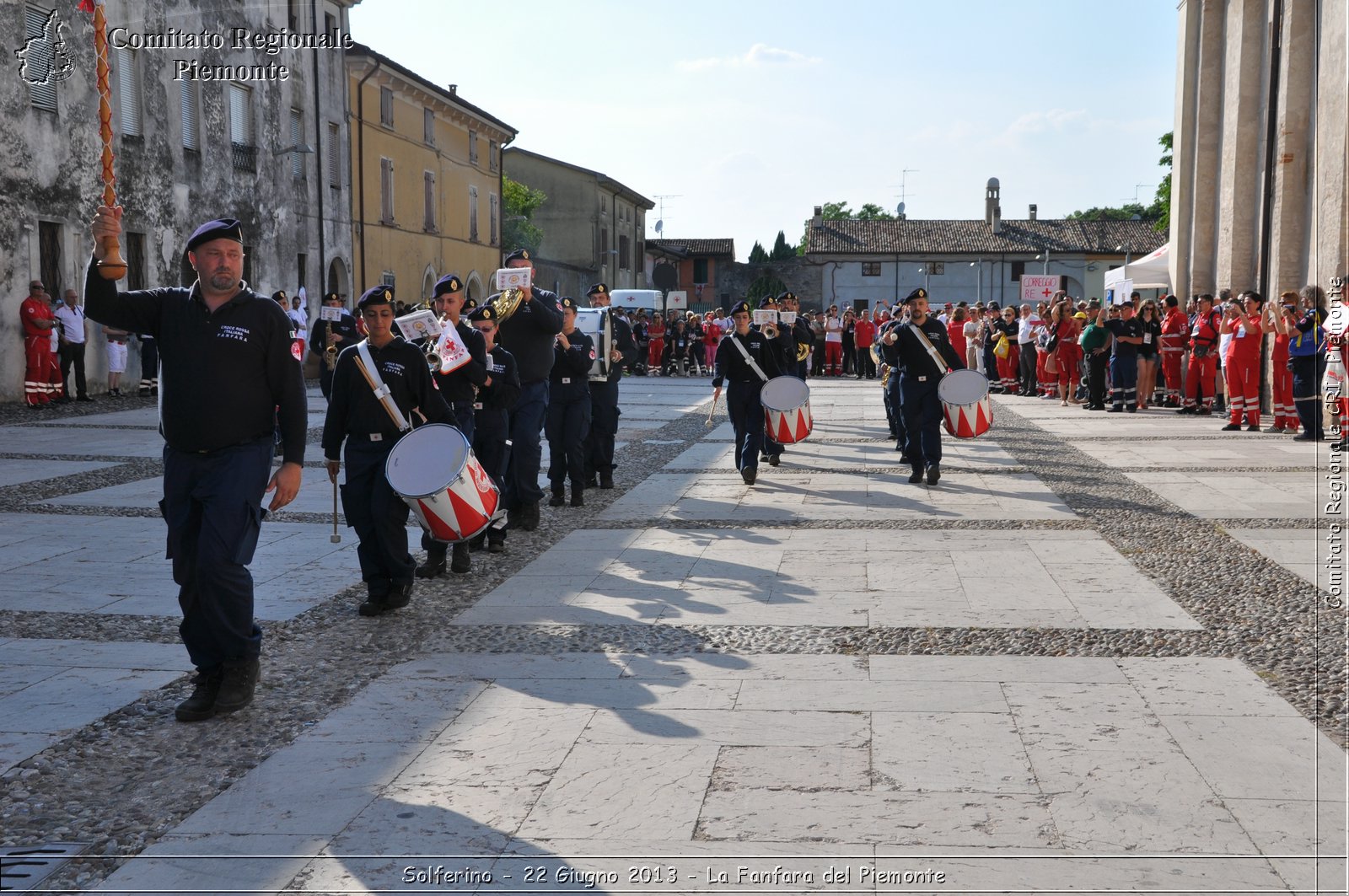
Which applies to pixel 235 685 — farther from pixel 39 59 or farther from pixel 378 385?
pixel 39 59

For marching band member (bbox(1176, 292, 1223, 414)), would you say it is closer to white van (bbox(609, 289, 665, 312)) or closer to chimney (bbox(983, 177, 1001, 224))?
white van (bbox(609, 289, 665, 312))

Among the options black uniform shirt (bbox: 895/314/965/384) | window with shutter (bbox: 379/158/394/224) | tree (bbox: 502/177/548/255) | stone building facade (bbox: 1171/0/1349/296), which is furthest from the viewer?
tree (bbox: 502/177/548/255)

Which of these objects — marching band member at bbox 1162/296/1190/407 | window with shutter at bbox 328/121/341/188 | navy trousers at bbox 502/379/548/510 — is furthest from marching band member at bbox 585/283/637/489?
window with shutter at bbox 328/121/341/188

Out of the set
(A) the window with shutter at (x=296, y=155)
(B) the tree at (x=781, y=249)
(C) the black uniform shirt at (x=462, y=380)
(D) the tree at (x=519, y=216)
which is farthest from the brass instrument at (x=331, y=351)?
(B) the tree at (x=781, y=249)

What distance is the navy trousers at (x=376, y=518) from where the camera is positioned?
7020mm

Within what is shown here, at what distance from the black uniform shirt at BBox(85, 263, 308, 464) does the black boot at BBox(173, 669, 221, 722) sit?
2.96 ft

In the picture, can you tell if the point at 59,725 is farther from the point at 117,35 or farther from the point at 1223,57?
the point at 1223,57

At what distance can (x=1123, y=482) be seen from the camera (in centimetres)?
1222

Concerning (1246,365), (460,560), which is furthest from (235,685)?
(1246,365)

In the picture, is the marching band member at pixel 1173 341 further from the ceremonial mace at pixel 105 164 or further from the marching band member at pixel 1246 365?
the ceremonial mace at pixel 105 164

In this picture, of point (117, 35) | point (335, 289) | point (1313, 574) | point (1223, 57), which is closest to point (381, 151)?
point (335, 289)

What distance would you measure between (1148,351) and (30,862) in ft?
65.8

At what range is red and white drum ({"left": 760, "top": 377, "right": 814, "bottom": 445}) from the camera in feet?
40.2

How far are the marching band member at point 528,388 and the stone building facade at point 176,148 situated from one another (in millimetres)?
14440
